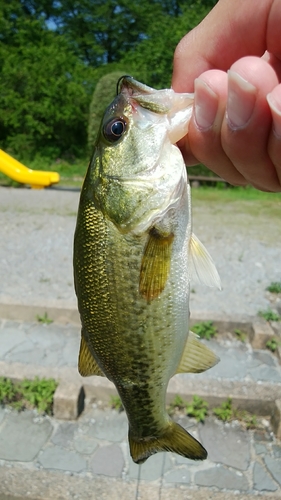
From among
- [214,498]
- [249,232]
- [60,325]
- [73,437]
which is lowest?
[249,232]

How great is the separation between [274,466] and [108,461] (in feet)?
4.42

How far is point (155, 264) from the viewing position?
5.26 ft

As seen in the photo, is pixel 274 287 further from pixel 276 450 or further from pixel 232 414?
pixel 276 450

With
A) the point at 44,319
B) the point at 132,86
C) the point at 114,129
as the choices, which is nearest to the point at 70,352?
the point at 44,319

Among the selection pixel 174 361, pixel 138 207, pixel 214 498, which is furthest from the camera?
pixel 214 498

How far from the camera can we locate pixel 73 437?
12.9ft

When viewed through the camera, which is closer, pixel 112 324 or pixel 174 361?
pixel 112 324

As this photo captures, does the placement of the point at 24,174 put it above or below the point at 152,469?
above

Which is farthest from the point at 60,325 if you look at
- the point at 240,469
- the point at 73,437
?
the point at 240,469

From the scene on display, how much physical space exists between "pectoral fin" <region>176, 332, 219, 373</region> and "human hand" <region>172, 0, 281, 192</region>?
2.22 ft

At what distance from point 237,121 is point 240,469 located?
3.12 meters

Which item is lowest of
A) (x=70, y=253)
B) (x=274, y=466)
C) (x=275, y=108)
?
(x=70, y=253)

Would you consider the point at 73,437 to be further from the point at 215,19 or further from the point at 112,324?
the point at 215,19

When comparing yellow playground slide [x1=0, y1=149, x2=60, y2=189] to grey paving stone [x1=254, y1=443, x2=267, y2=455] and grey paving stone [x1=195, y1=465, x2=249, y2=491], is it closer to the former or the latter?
grey paving stone [x1=195, y1=465, x2=249, y2=491]
